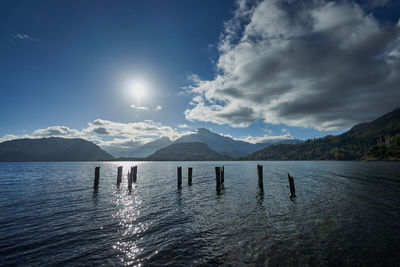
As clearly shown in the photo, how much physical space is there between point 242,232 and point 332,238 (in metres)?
5.17

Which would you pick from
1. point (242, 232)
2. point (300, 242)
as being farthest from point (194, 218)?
point (300, 242)

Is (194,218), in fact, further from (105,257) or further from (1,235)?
(1,235)

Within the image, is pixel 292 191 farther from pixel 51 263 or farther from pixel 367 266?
pixel 51 263

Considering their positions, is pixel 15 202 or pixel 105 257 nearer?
pixel 105 257

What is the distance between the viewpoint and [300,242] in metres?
10.1

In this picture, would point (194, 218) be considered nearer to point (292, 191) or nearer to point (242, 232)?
point (242, 232)

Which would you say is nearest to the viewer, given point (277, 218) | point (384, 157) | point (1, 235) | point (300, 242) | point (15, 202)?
point (300, 242)

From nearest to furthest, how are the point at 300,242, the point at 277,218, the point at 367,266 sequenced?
the point at 367,266 → the point at 300,242 → the point at 277,218

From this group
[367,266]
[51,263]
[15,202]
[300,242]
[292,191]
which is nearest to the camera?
[367,266]

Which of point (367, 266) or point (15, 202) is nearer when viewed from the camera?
point (367, 266)

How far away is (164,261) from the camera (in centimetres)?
849

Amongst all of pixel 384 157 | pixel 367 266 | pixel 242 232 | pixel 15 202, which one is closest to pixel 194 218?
pixel 242 232

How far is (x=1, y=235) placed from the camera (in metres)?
11.7

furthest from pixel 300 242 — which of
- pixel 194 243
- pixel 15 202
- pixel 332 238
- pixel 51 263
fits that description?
pixel 15 202
